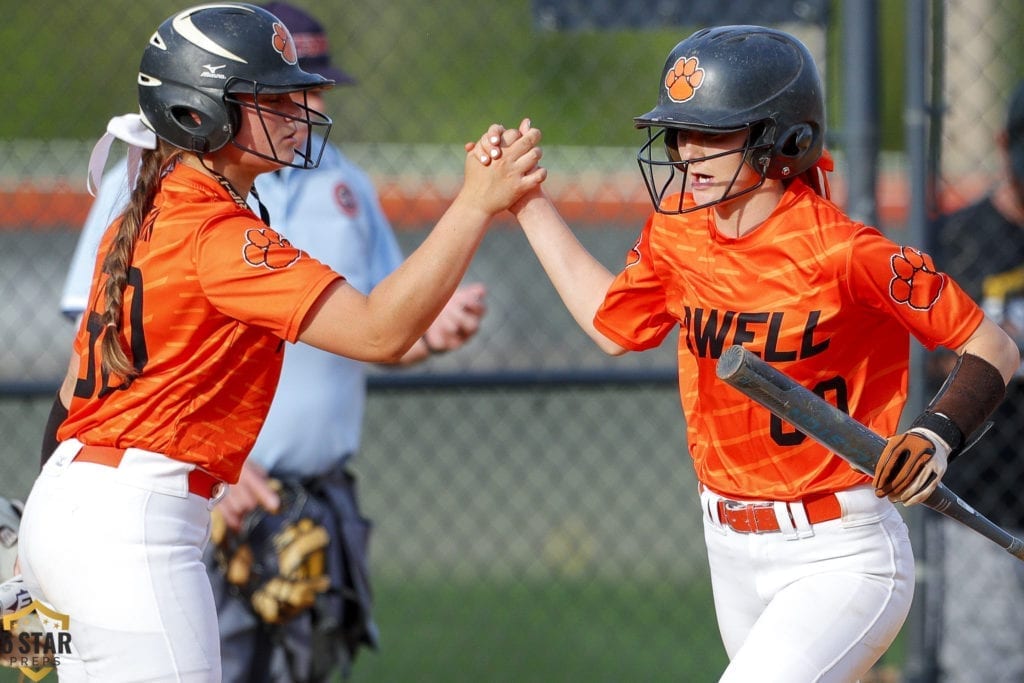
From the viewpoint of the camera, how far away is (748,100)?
2850 mm

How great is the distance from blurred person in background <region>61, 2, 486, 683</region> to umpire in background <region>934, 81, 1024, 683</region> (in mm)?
1712

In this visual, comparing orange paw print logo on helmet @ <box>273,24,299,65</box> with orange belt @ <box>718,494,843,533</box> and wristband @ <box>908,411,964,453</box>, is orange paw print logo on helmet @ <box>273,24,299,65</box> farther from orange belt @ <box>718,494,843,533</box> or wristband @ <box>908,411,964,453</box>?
wristband @ <box>908,411,964,453</box>

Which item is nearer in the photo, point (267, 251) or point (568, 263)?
point (267, 251)

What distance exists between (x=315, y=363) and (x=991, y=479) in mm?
2311

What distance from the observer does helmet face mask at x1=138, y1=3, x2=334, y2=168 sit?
2877 millimetres

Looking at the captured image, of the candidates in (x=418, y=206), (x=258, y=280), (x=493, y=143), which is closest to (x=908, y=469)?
(x=493, y=143)

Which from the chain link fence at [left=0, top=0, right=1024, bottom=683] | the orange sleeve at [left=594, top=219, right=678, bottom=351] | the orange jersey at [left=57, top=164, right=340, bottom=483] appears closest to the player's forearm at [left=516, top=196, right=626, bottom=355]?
the orange sleeve at [left=594, top=219, right=678, bottom=351]

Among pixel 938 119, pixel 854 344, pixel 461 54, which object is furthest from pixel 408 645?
pixel 461 54

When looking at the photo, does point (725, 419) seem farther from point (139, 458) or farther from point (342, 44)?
point (342, 44)

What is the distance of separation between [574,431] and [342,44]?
3.05m

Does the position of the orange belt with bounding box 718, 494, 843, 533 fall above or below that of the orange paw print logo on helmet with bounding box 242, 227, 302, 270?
below

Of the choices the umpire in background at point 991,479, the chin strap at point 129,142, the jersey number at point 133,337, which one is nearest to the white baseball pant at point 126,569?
the jersey number at point 133,337

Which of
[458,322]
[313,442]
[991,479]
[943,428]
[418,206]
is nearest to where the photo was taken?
Answer: [943,428]

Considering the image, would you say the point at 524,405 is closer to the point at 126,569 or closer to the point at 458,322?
the point at 458,322
